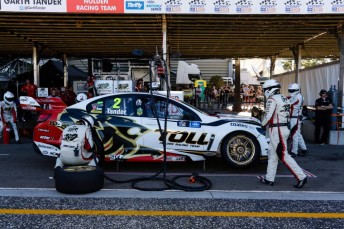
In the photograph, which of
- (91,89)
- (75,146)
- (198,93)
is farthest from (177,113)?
(198,93)

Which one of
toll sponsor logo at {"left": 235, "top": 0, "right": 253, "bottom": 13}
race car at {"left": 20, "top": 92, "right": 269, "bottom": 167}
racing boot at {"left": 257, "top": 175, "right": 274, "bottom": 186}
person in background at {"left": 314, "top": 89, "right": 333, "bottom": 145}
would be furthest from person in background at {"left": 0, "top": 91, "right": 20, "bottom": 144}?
person in background at {"left": 314, "top": 89, "right": 333, "bottom": 145}

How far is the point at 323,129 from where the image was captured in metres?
10.5

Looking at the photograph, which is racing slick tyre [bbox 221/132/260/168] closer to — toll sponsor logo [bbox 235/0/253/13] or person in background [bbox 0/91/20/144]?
toll sponsor logo [bbox 235/0/253/13]

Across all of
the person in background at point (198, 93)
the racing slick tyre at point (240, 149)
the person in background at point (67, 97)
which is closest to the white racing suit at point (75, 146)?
the racing slick tyre at point (240, 149)

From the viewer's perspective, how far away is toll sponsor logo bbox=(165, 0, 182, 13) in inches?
393

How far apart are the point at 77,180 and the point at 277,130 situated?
3167 millimetres

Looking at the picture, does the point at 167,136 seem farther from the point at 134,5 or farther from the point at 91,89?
the point at 91,89

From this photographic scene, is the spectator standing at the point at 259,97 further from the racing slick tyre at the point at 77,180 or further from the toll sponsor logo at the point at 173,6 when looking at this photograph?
the racing slick tyre at the point at 77,180

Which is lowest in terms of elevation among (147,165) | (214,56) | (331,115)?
(147,165)

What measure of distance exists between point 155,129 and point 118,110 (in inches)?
32.5

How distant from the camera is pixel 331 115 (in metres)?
10.4

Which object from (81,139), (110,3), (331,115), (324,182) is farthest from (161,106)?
(331,115)

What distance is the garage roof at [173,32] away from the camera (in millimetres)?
11211

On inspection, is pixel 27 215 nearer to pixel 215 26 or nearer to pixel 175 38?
pixel 215 26
